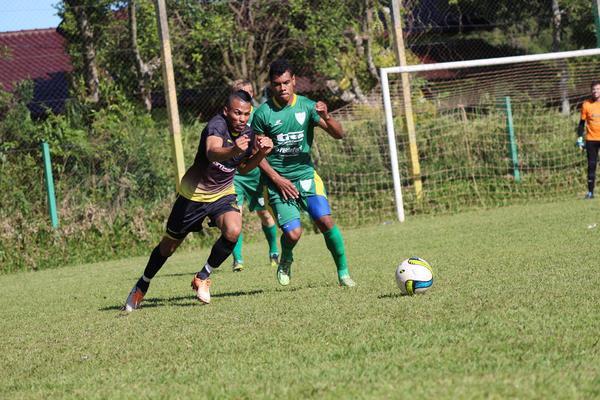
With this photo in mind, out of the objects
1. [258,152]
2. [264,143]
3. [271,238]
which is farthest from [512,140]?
[264,143]

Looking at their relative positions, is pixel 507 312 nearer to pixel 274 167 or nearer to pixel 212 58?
pixel 274 167

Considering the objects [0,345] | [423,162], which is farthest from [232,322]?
[423,162]

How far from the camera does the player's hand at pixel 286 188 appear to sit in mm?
7883

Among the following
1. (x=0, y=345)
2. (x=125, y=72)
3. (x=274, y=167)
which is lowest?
(x=0, y=345)

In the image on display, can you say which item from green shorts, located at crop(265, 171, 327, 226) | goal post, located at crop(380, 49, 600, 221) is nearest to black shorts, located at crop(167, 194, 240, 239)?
green shorts, located at crop(265, 171, 327, 226)

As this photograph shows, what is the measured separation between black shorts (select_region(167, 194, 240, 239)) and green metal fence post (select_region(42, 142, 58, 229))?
25.5ft

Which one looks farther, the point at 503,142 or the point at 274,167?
the point at 503,142

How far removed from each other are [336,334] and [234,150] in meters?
1.97

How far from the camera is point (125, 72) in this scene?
60.6 ft

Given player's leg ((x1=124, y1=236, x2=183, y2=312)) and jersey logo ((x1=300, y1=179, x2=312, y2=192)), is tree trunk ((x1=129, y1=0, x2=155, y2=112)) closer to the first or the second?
jersey logo ((x1=300, y1=179, x2=312, y2=192))

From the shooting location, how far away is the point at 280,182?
7.88 meters

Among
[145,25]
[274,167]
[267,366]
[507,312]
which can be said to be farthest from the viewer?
[145,25]

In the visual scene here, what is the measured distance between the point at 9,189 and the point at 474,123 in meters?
8.35

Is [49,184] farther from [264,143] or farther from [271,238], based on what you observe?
[264,143]
